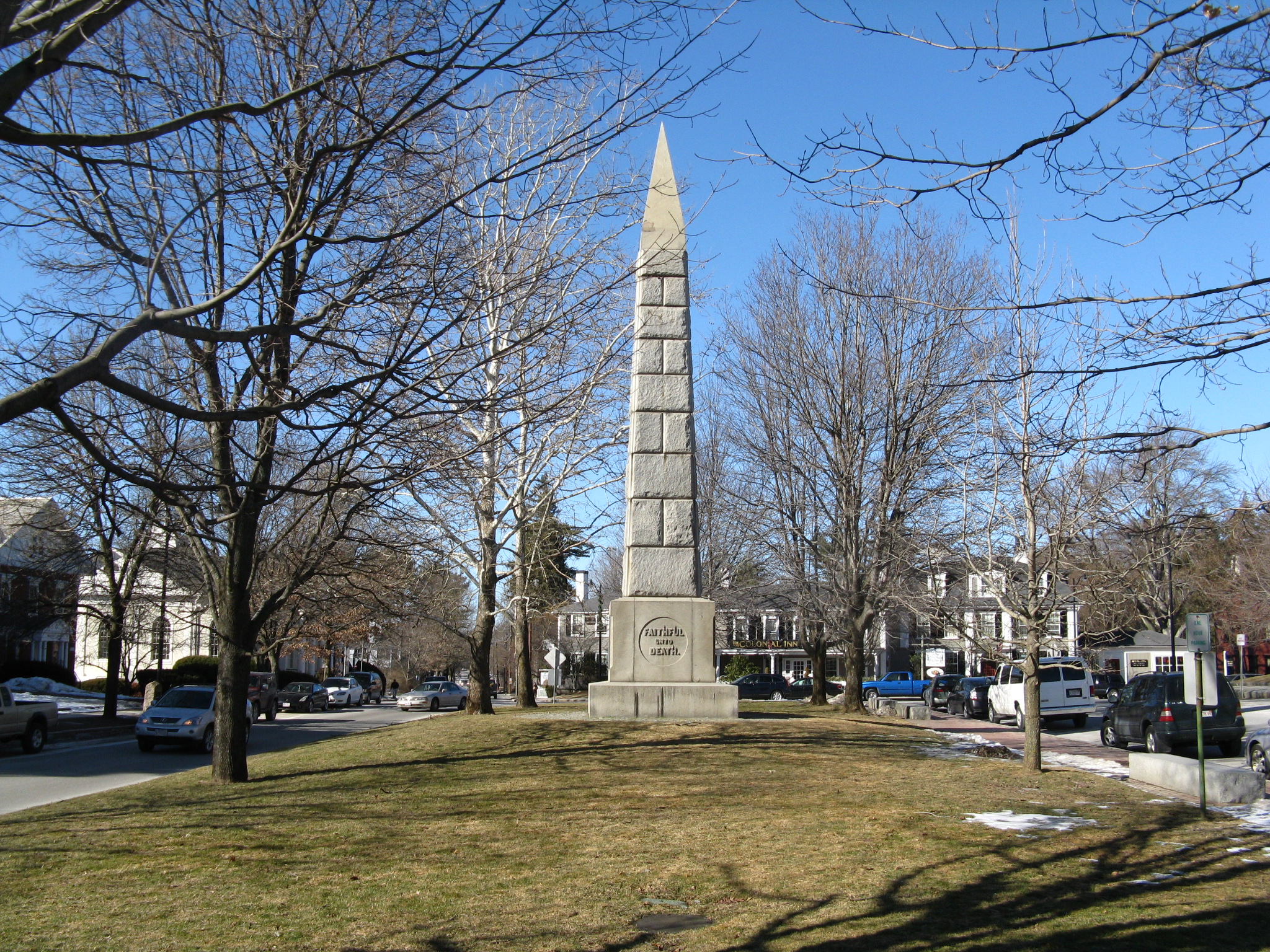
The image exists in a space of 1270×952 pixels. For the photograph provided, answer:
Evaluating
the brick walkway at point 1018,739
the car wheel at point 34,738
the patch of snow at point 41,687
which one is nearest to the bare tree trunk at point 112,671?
the car wheel at point 34,738

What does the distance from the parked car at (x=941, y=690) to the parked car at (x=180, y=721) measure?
71.1 feet

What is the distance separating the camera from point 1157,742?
1827 cm

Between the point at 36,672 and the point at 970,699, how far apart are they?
36.0m

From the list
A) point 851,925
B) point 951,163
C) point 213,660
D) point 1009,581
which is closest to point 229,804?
point 851,925

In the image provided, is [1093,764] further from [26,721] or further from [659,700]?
[26,721]

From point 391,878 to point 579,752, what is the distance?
6112 millimetres

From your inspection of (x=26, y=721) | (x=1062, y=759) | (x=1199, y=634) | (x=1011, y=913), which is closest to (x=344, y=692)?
(x=26, y=721)

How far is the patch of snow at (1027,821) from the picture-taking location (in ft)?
28.2

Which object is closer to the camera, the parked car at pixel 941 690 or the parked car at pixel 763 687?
the parked car at pixel 941 690

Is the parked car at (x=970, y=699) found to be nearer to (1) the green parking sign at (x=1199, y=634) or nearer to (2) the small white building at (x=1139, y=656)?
(1) the green parking sign at (x=1199, y=634)

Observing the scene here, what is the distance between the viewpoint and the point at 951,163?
509cm

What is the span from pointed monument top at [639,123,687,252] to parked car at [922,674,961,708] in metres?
21.8

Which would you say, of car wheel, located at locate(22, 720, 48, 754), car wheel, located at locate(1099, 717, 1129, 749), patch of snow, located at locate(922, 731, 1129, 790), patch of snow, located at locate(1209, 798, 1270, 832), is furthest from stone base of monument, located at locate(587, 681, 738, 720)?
car wheel, located at locate(22, 720, 48, 754)

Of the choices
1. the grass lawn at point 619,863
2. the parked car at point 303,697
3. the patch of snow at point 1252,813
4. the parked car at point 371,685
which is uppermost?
the grass lawn at point 619,863
